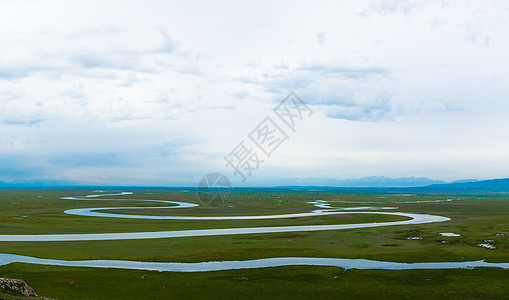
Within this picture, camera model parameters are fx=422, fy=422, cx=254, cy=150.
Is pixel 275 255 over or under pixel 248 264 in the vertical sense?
over

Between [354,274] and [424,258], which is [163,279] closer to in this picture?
[354,274]

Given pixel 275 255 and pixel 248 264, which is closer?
pixel 248 264

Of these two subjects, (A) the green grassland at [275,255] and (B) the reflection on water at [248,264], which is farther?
(B) the reflection on water at [248,264]

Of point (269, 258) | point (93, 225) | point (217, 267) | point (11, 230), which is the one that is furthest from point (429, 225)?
point (11, 230)

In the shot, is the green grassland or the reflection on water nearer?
the green grassland

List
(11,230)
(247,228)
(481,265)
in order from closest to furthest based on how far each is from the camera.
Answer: (481,265)
(11,230)
(247,228)

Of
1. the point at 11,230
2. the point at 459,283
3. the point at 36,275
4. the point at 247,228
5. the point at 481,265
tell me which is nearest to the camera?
the point at 459,283

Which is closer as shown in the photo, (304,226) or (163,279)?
(163,279)

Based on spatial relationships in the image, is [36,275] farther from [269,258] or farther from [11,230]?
[11,230]

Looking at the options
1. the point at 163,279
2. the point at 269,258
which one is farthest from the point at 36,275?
the point at 269,258
